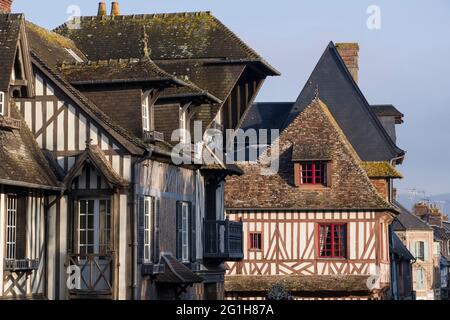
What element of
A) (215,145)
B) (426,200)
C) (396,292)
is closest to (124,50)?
(215,145)

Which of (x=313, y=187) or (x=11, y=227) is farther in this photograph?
(x=313, y=187)

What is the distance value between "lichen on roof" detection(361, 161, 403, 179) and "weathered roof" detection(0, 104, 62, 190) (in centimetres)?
2305

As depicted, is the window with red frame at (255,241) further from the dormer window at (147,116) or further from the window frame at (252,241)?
the dormer window at (147,116)

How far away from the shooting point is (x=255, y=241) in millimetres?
44000


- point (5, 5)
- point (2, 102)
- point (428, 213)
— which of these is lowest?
point (428, 213)

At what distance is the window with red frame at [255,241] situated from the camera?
43906 mm

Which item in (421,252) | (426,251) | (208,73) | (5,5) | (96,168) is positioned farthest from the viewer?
(426,251)

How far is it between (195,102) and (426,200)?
61061mm

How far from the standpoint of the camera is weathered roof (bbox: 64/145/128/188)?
2629 centimetres

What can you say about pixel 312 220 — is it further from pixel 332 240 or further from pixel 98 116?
pixel 98 116

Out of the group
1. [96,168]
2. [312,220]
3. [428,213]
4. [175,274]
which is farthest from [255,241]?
[428,213]

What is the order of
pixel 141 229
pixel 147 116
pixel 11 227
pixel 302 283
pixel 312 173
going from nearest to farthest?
pixel 11 227 < pixel 141 229 < pixel 147 116 < pixel 302 283 < pixel 312 173

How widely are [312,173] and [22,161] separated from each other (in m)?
20.4

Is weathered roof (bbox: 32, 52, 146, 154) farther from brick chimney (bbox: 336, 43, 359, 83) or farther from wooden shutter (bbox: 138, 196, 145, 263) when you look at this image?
brick chimney (bbox: 336, 43, 359, 83)
